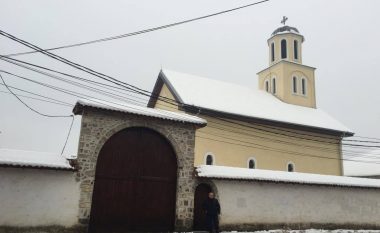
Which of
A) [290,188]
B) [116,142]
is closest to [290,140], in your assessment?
[290,188]

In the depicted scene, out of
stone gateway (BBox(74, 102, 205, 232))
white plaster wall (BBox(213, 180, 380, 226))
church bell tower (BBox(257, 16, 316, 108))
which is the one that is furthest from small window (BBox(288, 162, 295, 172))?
stone gateway (BBox(74, 102, 205, 232))

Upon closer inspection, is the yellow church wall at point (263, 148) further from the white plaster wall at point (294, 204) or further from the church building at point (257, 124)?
the white plaster wall at point (294, 204)

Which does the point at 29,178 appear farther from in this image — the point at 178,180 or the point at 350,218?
the point at 350,218

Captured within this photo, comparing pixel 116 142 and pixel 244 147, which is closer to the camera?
pixel 116 142

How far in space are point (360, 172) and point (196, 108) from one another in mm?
26865

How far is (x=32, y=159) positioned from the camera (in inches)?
384

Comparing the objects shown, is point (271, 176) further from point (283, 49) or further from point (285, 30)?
point (285, 30)

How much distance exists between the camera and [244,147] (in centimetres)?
1975

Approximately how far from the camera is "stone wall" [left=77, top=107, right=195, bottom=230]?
10.4 m

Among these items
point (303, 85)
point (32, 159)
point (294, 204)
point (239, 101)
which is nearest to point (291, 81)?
A: point (303, 85)

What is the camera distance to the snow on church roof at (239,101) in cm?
1980

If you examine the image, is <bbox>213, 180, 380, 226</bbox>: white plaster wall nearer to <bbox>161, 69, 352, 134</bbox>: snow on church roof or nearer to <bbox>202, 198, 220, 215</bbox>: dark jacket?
<bbox>202, 198, 220, 215</bbox>: dark jacket

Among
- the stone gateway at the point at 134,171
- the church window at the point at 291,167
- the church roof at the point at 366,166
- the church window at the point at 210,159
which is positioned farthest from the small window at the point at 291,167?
the church roof at the point at 366,166

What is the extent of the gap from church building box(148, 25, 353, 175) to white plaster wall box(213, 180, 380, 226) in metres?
5.58
